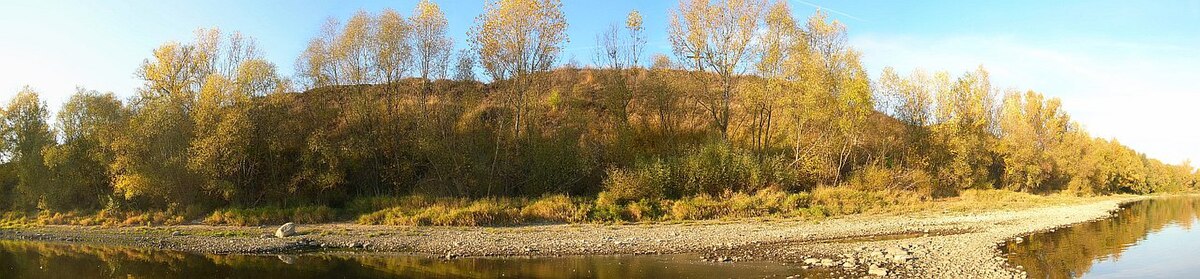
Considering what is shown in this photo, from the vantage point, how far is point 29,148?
126ft

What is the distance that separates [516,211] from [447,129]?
7391 millimetres

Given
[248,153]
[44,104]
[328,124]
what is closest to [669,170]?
[328,124]

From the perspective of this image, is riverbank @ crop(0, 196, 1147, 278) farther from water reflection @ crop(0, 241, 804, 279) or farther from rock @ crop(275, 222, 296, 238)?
water reflection @ crop(0, 241, 804, 279)

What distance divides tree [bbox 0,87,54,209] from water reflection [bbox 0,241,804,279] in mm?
15927

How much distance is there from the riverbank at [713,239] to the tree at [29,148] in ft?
14.3

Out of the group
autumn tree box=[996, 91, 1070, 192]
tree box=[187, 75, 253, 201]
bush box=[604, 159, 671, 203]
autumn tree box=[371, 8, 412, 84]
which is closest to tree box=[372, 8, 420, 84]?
autumn tree box=[371, 8, 412, 84]

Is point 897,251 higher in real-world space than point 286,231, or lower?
lower

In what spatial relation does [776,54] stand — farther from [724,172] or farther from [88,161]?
[88,161]

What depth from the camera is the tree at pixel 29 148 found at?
33.4 metres

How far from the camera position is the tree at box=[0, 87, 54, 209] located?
33375 millimetres

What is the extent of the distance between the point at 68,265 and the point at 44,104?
31750 millimetres

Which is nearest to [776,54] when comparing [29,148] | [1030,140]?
[1030,140]

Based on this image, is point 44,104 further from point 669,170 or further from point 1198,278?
point 1198,278

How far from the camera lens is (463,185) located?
31.8 m
